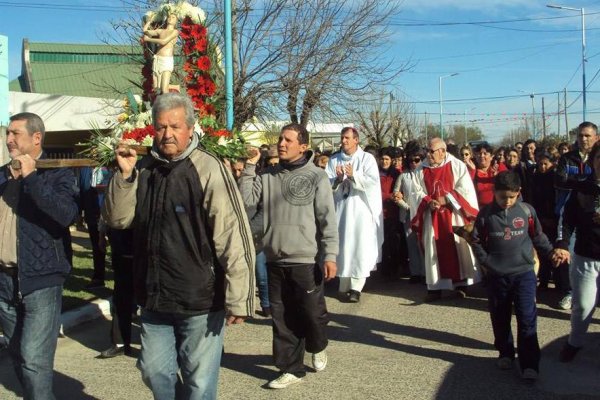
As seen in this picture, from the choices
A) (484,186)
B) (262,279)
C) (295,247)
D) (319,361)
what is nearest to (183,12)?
(295,247)

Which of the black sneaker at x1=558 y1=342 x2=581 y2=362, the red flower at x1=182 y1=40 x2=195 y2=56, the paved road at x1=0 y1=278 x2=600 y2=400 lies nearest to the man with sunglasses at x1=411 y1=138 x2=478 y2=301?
the paved road at x1=0 y1=278 x2=600 y2=400

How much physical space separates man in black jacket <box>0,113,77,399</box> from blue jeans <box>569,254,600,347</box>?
398cm

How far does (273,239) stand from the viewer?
5297mm

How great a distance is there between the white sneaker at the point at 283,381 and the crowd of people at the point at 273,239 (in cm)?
2

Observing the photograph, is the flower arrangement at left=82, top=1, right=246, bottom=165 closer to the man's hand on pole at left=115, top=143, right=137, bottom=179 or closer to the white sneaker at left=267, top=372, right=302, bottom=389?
the man's hand on pole at left=115, top=143, right=137, bottom=179

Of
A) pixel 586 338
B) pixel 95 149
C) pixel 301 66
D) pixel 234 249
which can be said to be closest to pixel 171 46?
pixel 95 149

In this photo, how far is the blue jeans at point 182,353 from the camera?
356 centimetres

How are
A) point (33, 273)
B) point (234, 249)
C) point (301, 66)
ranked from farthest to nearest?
point (301, 66) → point (33, 273) → point (234, 249)

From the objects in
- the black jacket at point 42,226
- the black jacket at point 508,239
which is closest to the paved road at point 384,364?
the black jacket at point 508,239

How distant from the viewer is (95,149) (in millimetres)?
5496

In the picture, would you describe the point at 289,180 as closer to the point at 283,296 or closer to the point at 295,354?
the point at 283,296

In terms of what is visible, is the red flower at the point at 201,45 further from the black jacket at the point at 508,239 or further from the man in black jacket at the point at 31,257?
the black jacket at the point at 508,239

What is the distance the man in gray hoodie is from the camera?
17.4 ft

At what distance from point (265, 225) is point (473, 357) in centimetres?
218
